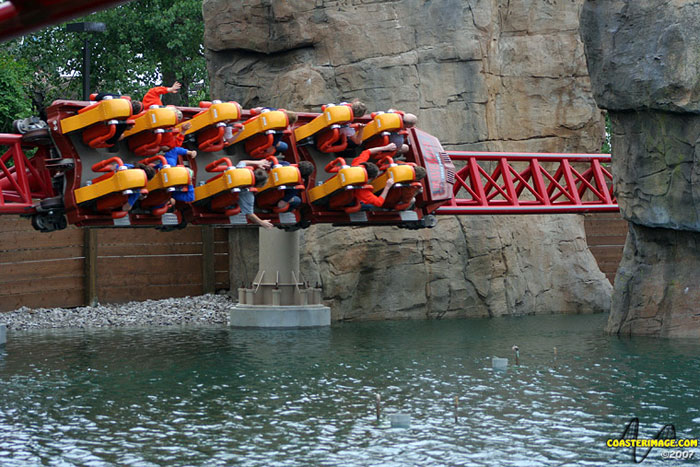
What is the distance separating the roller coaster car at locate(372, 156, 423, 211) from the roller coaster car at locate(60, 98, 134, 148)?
166 inches

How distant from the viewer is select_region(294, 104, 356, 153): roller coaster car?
589 inches

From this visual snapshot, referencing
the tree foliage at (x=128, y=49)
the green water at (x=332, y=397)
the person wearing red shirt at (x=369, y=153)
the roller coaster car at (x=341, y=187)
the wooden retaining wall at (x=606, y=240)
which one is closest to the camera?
the green water at (x=332, y=397)

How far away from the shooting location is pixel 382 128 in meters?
15.3

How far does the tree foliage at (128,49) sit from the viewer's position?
3269 cm

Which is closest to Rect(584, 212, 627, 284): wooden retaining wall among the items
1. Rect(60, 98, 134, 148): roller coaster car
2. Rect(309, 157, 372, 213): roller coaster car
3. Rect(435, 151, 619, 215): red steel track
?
Rect(435, 151, 619, 215): red steel track

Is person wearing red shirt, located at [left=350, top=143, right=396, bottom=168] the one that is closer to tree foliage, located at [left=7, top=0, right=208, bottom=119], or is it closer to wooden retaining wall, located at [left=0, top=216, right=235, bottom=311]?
wooden retaining wall, located at [left=0, top=216, right=235, bottom=311]

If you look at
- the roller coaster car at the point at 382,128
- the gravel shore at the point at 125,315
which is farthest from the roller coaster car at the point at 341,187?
the gravel shore at the point at 125,315

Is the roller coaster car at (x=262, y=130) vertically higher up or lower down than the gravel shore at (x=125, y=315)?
higher up

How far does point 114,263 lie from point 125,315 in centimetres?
179

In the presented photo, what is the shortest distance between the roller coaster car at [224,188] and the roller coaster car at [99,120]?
5.25 ft

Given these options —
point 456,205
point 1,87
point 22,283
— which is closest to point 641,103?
point 456,205

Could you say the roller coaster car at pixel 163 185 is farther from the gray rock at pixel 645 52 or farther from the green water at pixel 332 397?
the gray rock at pixel 645 52

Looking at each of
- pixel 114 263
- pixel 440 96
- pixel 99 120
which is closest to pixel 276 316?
pixel 114 263

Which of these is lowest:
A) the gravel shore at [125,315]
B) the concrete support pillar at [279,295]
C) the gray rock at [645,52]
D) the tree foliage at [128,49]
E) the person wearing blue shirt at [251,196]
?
the gravel shore at [125,315]
